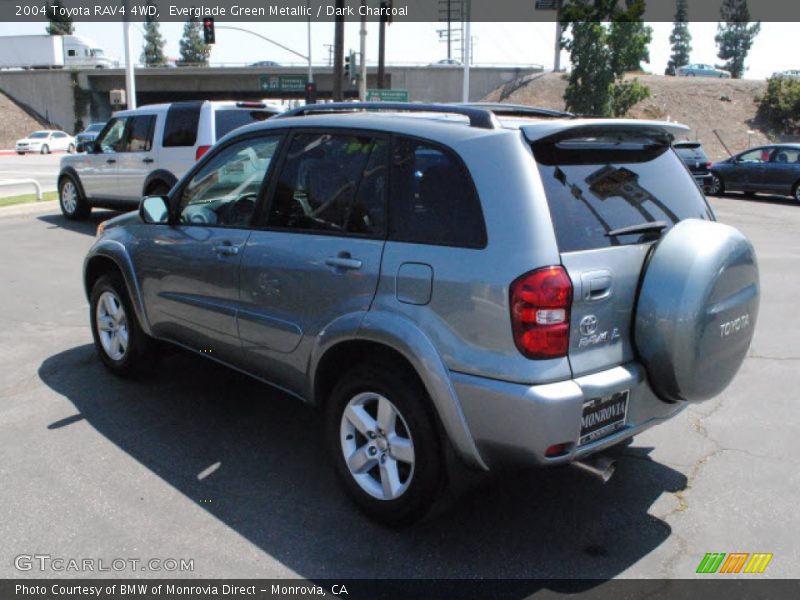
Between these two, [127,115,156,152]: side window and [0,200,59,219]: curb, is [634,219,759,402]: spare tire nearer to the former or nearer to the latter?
[127,115,156,152]: side window

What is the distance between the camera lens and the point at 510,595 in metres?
2.98

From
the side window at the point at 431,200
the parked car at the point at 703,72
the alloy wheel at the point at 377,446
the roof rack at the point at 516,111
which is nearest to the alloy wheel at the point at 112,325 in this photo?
the alloy wheel at the point at 377,446

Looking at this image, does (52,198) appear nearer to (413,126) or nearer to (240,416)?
(240,416)

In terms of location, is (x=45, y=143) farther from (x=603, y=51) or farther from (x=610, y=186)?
(x=610, y=186)

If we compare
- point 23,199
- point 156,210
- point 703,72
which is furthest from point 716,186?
point 703,72

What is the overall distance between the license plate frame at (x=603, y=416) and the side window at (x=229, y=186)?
7.07ft

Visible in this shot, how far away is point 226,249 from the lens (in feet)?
13.6

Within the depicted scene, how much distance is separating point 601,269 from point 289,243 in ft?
5.22

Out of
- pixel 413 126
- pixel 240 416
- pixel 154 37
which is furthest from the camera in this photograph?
pixel 154 37

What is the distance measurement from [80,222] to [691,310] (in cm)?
1238

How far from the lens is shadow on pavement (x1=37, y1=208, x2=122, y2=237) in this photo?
40.7ft

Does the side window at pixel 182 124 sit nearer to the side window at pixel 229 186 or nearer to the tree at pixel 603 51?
the side window at pixel 229 186

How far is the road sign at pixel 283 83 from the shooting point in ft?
196

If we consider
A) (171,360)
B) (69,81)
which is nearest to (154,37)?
(69,81)
